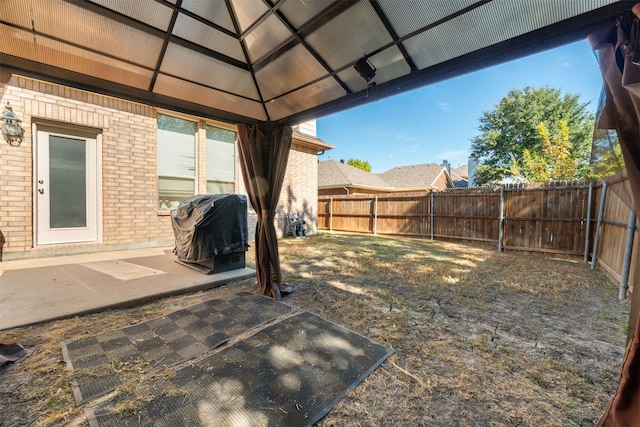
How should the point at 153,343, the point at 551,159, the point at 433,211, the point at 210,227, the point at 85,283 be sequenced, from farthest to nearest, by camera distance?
the point at 551,159, the point at 433,211, the point at 210,227, the point at 85,283, the point at 153,343

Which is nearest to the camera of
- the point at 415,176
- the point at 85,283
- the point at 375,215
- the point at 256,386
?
the point at 256,386

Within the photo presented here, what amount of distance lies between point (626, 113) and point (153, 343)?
355 centimetres

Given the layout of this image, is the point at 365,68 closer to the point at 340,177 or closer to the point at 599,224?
the point at 599,224

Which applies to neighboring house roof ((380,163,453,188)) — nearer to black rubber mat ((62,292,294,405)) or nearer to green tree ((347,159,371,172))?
green tree ((347,159,371,172))

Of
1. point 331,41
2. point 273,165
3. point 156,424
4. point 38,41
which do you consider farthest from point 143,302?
point 331,41

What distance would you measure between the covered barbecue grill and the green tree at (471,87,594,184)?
19861 mm

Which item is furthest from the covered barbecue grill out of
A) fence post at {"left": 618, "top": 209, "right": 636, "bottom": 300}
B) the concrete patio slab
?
fence post at {"left": 618, "top": 209, "right": 636, "bottom": 300}

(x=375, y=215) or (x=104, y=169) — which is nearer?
(x=104, y=169)

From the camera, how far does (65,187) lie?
4.88 m

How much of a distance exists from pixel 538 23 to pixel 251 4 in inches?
84.2

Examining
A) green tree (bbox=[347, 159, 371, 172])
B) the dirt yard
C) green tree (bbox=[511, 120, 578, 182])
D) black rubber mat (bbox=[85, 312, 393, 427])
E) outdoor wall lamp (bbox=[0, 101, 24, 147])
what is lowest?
black rubber mat (bbox=[85, 312, 393, 427])

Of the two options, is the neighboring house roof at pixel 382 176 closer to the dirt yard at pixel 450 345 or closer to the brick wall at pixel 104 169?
the brick wall at pixel 104 169

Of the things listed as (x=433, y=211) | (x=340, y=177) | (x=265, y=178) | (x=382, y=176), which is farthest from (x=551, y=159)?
(x=265, y=178)

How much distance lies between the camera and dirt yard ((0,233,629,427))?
1.52 metres
